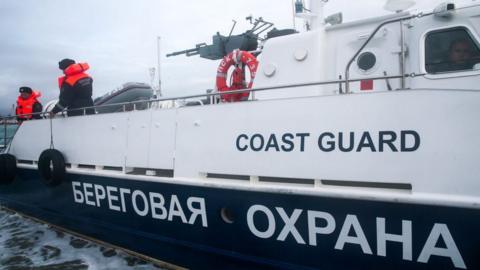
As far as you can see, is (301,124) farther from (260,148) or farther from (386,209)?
(386,209)

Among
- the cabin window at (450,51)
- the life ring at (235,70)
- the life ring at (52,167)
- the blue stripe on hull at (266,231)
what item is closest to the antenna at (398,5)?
the cabin window at (450,51)

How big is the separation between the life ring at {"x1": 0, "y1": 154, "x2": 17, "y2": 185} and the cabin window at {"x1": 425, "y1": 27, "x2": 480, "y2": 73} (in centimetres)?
557

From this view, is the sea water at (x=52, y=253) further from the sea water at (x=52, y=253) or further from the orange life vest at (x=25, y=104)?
the orange life vest at (x=25, y=104)

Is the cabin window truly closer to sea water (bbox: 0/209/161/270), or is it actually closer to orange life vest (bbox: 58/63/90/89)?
sea water (bbox: 0/209/161/270)

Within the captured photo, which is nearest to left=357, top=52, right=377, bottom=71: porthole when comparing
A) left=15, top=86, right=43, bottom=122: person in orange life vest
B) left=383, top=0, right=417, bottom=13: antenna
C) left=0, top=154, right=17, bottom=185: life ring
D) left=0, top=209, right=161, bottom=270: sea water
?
left=383, top=0, right=417, bottom=13: antenna

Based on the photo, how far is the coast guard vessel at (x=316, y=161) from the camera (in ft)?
6.82

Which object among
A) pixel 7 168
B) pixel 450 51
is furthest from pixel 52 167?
pixel 450 51

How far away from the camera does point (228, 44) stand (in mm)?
6910

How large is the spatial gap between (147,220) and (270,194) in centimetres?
147

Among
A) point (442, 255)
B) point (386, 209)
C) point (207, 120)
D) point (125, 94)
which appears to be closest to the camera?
point (442, 255)

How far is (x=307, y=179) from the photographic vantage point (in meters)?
2.51

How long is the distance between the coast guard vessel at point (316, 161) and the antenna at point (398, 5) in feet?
0.20

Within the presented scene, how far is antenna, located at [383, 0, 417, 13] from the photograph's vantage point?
2875 millimetres

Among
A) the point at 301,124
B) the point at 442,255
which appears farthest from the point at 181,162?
the point at 442,255
